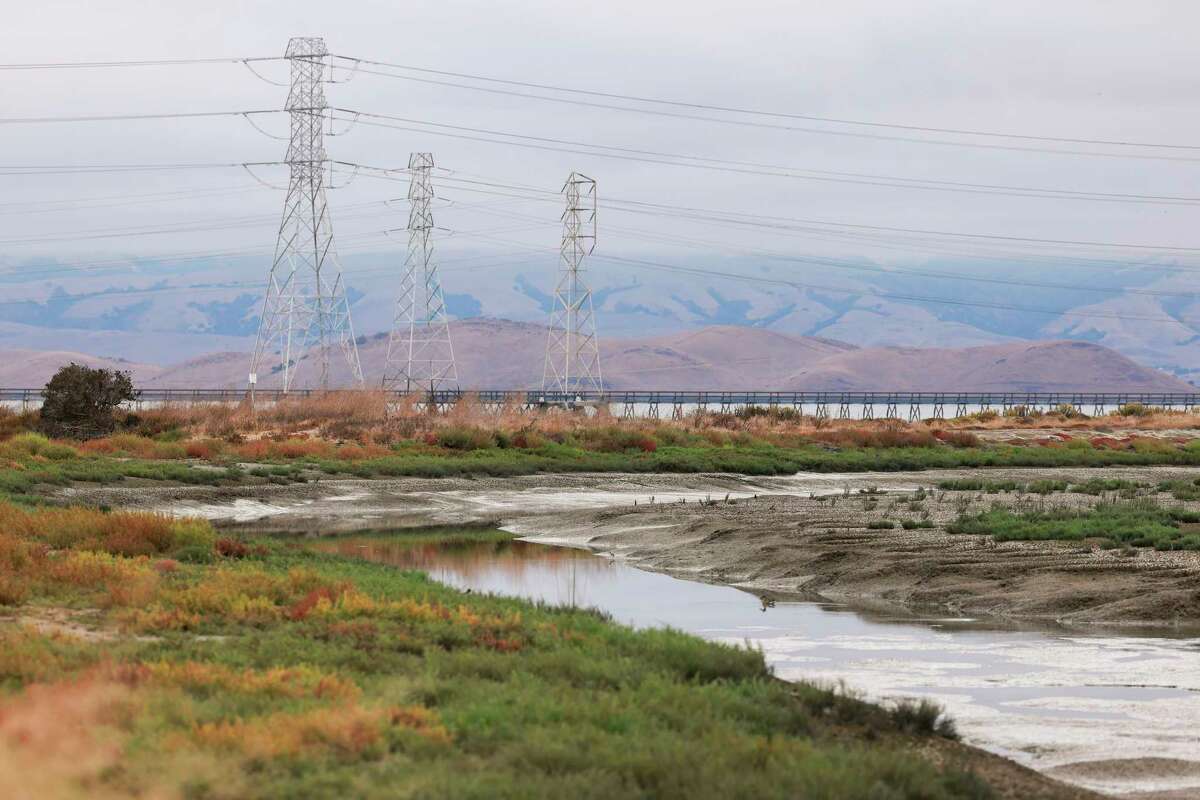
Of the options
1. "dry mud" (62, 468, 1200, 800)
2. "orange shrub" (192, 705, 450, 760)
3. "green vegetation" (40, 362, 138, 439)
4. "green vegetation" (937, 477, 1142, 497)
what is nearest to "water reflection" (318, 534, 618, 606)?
"dry mud" (62, 468, 1200, 800)

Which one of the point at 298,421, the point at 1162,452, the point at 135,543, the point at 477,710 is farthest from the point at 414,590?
the point at 1162,452

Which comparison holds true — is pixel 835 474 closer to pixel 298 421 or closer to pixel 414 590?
pixel 298 421

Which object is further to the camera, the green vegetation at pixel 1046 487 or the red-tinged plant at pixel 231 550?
the green vegetation at pixel 1046 487

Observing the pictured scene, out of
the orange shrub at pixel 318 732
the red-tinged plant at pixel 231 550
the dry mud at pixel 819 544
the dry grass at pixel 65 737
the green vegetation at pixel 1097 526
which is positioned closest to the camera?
the dry grass at pixel 65 737

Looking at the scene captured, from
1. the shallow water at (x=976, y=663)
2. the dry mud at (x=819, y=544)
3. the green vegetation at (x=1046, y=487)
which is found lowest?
the shallow water at (x=976, y=663)

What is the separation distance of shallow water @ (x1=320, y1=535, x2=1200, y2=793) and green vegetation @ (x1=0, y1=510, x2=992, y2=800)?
1386 millimetres

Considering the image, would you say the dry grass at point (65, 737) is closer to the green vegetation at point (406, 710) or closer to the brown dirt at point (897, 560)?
→ the green vegetation at point (406, 710)

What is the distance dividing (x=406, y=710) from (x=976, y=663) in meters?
7.66

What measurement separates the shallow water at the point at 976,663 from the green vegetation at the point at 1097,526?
19.4ft

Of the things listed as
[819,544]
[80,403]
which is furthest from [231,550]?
[80,403]

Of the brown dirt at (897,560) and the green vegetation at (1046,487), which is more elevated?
the green vegetation at (1046,487)

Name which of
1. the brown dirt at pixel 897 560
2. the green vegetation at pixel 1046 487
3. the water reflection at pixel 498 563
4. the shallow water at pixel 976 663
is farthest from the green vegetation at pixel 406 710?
the green vegetation at pixel 1046 487

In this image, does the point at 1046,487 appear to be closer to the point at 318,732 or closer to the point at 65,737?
the point at 318,732

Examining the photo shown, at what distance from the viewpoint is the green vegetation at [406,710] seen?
893cm
